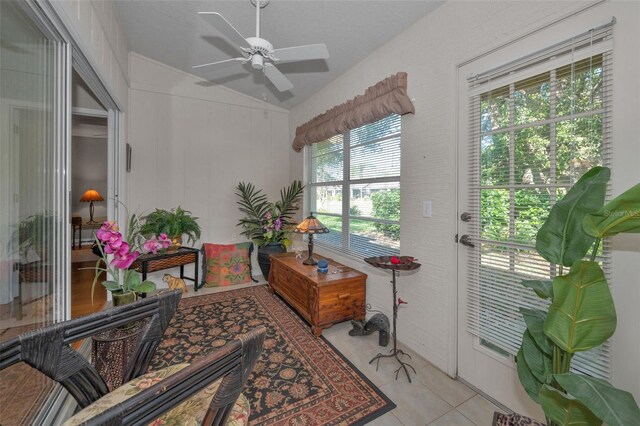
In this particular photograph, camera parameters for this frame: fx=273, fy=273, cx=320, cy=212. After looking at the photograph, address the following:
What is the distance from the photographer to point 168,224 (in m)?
3.46

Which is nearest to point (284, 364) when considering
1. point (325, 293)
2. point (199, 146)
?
point (325, 293)

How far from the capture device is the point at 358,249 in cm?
304

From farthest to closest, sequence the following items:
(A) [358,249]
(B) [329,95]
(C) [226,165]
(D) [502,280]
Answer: (C) [226,165], (B) [329,95], (A) [358,249], (D) [502,280]

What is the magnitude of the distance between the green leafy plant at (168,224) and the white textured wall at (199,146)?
0.87 feet

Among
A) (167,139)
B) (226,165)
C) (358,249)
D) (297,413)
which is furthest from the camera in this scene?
(226,165)

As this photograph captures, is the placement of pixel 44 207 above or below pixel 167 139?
below

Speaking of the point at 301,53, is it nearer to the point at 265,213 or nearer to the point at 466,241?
the point at 466,241

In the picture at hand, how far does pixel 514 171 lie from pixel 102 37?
10.5 ft

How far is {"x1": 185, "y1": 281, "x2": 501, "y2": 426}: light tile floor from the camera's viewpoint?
61.7 inches

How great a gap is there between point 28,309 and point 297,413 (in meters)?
1.48

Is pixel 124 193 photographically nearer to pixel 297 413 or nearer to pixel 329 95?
pixel 329 95

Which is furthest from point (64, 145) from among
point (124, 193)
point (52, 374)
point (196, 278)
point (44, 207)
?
point (196, 278)

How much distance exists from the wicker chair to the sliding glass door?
42 centimetres

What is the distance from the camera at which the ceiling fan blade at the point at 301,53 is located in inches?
70.6
